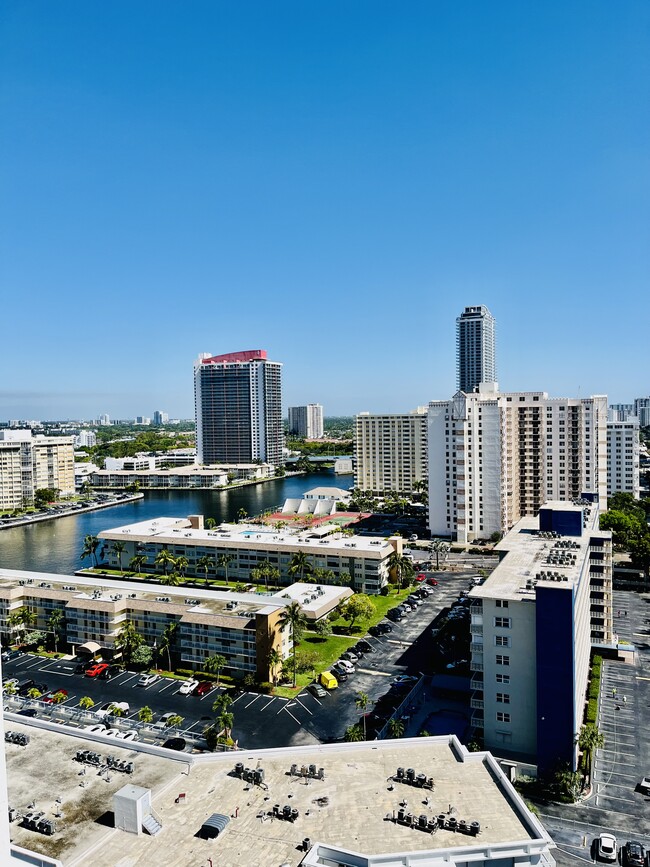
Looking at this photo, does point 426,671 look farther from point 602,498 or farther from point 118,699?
point 602,498

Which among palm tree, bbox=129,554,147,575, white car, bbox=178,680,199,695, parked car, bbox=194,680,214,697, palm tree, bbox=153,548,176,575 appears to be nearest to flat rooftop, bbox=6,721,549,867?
white car, bbox=178,680,199,695

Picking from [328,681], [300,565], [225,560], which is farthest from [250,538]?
[328,681]

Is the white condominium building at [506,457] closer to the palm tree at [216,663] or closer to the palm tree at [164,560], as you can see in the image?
the palm tree at [164,560]

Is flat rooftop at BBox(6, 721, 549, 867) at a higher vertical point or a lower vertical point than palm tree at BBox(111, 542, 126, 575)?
higher

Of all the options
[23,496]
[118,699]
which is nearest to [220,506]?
[23,496]

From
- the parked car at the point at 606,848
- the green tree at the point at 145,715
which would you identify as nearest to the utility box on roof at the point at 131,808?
the green tree at the point at 145,715

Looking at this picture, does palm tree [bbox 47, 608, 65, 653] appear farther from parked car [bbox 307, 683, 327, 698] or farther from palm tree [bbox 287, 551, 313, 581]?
palm tree [bbox 287, 551, 313, 581]

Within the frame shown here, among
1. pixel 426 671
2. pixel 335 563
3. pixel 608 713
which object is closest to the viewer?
pixel 608 713
